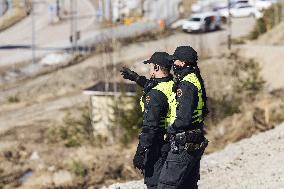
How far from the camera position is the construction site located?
1388 cm

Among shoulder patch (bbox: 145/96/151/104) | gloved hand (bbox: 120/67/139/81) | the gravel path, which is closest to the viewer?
shoulder patch (bbox: 145/96/151/104)

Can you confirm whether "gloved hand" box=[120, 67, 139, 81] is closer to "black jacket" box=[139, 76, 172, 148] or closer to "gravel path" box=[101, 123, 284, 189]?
"black jacket" box=[139, 76, 172, 148]

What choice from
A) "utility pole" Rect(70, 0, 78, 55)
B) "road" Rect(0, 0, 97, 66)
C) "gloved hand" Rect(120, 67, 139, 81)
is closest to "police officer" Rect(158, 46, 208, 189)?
"gloved hand" Rect(120, 67, 139, 81)

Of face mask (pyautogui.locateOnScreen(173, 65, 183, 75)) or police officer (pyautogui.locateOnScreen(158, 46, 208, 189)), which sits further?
face mask (pyautogui.locateOnScreen(173, 65, 183, 75))

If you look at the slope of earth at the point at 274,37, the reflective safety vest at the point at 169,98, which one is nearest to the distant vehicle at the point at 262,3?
the slope of earth at the point at 274,37

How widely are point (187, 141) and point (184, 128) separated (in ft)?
0.41

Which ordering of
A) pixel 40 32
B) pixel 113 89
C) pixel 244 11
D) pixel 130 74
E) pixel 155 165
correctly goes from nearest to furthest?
pixel 155 165
pixel 130 74
pixel 113 89
pixel 40 32
pixel 244 11

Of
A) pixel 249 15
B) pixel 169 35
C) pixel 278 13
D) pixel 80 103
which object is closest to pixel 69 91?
pixel 80 103

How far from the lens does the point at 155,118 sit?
18.8 ft

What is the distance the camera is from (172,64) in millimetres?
5945

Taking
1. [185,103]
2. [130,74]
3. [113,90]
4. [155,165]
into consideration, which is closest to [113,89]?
[113,90]

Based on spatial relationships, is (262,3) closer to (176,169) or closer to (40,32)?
(40,32)

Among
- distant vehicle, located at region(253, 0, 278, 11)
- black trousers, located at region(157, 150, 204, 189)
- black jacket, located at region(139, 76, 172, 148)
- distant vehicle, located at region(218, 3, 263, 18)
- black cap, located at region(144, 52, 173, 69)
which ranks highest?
distant vehicle, located at region(253, 0, 278, 11)

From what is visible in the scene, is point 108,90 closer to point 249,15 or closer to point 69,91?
point 69,91
